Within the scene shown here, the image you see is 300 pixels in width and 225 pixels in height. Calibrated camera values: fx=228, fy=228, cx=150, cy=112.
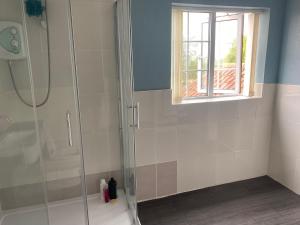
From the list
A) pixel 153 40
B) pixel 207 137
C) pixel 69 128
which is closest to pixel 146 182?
A: pixel 207 137

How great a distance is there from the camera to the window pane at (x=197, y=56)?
2.43 m

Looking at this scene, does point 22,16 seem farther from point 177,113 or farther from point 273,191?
point 273,191

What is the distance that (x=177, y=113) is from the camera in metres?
2.25

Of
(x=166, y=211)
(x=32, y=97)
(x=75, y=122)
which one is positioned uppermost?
(x=32, y=97)

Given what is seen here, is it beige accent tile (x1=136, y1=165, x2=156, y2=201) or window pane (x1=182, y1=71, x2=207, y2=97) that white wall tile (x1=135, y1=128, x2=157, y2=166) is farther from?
window pane (x1=182, y1=71, x2=207, y2=97)

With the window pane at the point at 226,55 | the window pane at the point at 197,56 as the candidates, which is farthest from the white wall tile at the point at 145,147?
the window pane at the point at 226,55

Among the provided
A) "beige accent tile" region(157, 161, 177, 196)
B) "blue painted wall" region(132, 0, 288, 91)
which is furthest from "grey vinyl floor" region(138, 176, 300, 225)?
"blue painted wall" region(132, 0, 288, 91)

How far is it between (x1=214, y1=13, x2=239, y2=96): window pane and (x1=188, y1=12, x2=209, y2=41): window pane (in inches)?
5.9

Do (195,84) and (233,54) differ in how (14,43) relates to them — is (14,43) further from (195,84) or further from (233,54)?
(233,54)

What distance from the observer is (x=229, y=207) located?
2207 millimetres

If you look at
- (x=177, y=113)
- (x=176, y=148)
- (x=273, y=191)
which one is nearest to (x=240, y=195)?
(x=273, y=191)

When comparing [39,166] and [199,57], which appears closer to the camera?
[39,166]

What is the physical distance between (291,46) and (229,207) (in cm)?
172

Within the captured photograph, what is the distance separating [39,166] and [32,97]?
23.3 inches
